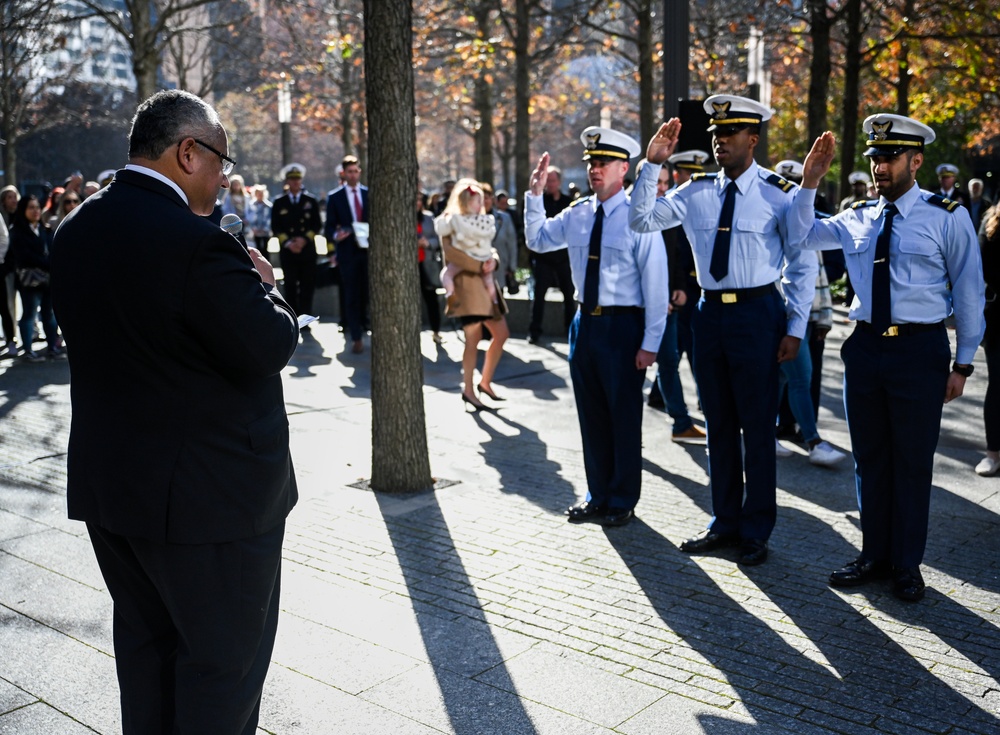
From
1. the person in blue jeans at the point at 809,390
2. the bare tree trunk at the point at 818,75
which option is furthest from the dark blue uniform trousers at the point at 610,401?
the bare tree trunk at the point at 818,75

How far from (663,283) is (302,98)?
29.1 m

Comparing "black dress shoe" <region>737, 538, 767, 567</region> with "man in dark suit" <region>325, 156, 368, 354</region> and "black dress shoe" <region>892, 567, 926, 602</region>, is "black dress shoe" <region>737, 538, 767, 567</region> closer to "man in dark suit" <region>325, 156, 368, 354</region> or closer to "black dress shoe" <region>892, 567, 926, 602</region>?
"black dress shoe" <region>892, 567, 926, 602</region>

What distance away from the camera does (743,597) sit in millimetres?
5086

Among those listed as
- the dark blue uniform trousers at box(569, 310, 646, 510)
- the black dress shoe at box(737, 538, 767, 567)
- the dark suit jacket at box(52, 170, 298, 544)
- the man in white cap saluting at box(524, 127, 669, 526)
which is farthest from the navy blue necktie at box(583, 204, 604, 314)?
the dark suit jacket at box(52, 170, 298, 544)

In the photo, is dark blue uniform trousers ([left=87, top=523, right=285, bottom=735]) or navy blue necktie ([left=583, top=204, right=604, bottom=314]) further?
navy blue necktie ([left=583, top=204, right=604, bottom=314])

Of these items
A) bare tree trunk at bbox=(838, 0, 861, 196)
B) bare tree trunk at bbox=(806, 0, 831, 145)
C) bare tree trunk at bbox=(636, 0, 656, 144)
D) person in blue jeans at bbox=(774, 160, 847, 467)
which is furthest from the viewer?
bare tree trunk at bbox=(636, 0, 656, 144)

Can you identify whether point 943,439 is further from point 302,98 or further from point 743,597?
point 302,98

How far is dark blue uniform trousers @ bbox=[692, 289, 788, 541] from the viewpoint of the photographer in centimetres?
558

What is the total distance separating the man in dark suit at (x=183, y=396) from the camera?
2699 mm

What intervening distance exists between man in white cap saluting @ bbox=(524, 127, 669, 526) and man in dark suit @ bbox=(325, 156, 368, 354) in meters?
7.07

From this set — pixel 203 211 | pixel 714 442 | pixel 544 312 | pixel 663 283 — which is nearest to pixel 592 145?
pixel 663 283

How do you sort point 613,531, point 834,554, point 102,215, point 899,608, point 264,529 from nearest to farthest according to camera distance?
point 102,215 < point 264,529 < point 899,608 < point 834,554 < point 613,531

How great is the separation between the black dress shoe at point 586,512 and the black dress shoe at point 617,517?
99mm

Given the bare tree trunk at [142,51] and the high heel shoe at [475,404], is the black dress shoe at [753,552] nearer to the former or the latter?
the high heel shoe at [475,404]
